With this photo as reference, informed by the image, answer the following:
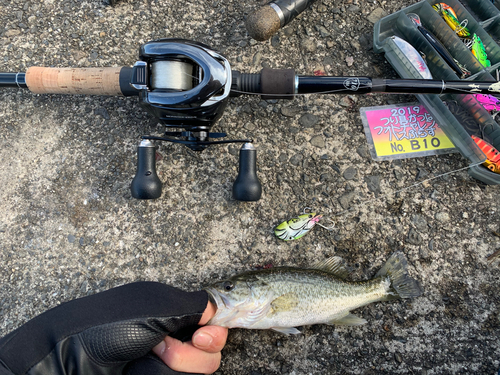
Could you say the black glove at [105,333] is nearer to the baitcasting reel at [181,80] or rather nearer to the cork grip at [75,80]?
the baitcasting reel at [181,80]

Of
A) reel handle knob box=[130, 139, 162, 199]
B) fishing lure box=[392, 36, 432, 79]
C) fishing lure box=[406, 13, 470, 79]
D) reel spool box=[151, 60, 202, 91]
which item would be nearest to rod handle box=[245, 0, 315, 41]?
reel spool box=[151, 60, 202, 91]

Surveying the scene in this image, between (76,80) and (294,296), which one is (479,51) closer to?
(294,296)

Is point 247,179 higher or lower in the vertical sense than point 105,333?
higher

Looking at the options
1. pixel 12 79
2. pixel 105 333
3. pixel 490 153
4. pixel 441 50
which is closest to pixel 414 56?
pixel 441 50

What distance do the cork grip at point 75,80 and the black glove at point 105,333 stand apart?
1418 millimetres

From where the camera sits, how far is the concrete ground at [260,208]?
8.02 ft

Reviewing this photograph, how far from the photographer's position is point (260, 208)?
2539mm

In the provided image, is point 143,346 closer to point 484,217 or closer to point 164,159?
point 164,159

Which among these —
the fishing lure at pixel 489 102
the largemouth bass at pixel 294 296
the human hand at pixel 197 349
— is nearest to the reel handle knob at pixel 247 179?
the largemouth bass at pixel 294 296

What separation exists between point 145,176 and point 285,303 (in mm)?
1305

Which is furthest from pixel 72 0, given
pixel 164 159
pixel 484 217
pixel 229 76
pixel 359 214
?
pixel 484 217

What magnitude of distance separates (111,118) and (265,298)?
187 centimetres

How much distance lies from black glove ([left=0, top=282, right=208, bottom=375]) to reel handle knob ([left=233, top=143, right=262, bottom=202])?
28.3 inches

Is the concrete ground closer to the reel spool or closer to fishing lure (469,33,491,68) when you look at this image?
fishing lure (469,33,491,68)
